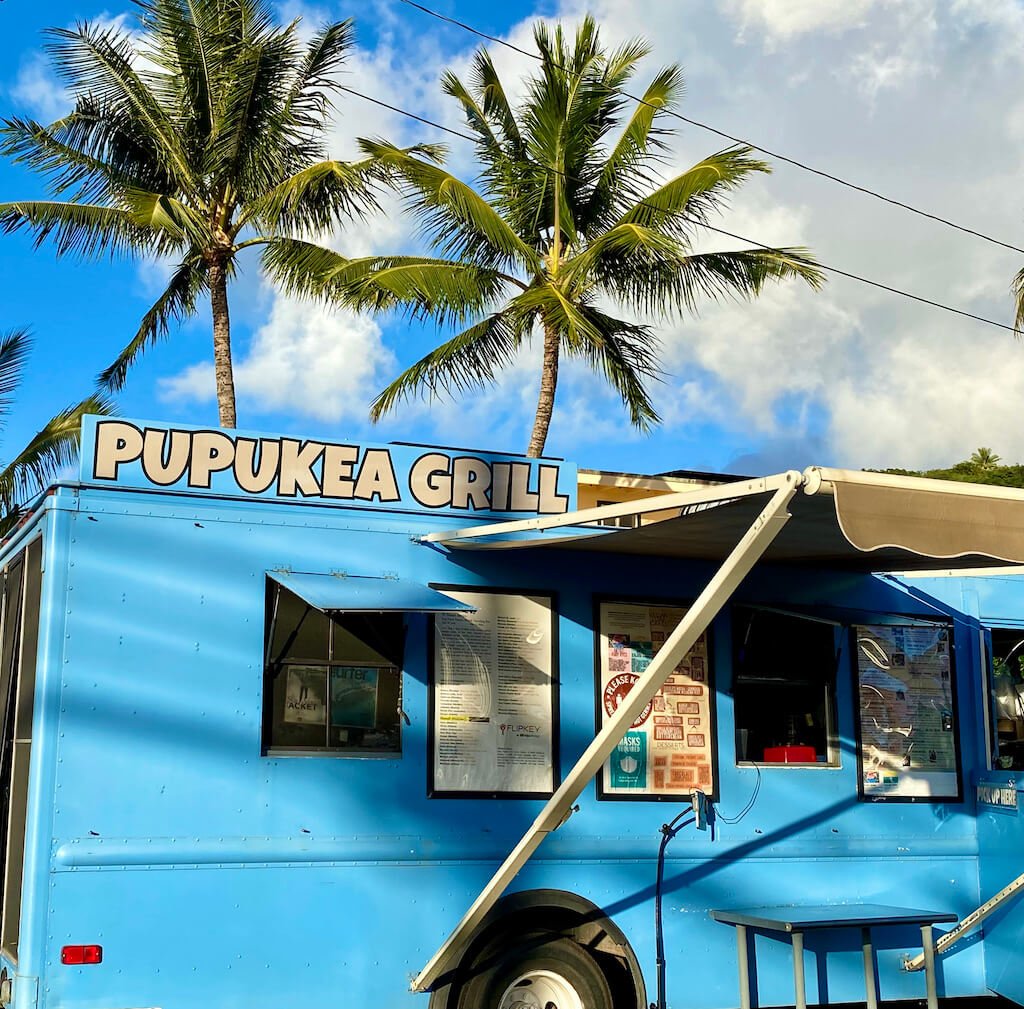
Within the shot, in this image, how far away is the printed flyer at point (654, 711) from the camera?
6.96 m

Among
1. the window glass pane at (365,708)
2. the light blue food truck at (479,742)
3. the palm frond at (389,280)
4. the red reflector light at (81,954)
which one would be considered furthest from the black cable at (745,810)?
the palm frond at (389,280)

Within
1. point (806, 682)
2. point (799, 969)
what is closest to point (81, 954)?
point (799, 969)

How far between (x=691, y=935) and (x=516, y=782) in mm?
1276

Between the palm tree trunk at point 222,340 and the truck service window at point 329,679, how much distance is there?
13481mm

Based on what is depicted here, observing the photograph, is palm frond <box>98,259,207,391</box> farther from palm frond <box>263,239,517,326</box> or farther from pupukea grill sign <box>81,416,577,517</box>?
pupukea grill sign <box>81,416,577,517</box>

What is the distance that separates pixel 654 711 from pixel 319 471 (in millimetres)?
2271

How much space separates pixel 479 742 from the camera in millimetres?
6633

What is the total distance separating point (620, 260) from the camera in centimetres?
1908

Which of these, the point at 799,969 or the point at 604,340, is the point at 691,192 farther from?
the point at 799,969

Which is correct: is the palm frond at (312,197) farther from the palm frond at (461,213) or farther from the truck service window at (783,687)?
the truck service window at (783,687)

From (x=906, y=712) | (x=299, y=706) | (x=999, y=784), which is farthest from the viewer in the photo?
(x=906, y=712)

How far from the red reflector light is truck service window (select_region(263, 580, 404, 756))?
1160mm

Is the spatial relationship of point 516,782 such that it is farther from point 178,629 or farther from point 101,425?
point 101,425

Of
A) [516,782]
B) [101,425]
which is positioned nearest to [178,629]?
[101,425]
